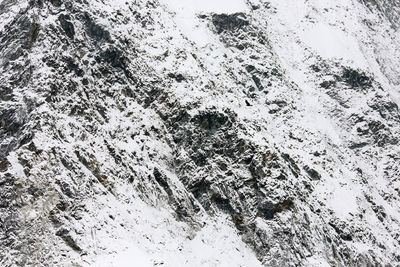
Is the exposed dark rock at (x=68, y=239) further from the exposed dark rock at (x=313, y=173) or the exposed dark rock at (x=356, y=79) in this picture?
the exposed dark rock at (x=356, y=79)

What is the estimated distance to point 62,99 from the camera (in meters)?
34.6

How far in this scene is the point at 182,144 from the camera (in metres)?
38.2

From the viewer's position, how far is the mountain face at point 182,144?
97.3ft

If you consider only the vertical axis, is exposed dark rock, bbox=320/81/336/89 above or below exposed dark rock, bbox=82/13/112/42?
above

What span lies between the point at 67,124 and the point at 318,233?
2224cm

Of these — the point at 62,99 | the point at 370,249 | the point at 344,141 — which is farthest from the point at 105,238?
the point at 344,141

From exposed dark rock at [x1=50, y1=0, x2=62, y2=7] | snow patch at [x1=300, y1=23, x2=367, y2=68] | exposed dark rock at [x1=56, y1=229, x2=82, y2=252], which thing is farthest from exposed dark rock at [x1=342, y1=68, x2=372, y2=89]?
exposed dark rock at [x1=56, y1=229, x2=82, y2=252]

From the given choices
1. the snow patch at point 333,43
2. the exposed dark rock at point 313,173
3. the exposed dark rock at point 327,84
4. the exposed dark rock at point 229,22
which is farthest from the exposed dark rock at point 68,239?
the snow patch at point 333,43

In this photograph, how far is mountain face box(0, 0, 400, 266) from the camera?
29.7 metres

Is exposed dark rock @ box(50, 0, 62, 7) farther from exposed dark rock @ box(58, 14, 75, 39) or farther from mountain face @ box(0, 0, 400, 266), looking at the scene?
exposed dark rock @ box(58, 14, 75, 39)

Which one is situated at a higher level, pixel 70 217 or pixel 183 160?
pixel 183 160

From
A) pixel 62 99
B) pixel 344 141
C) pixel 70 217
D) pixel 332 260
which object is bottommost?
pixel 70 217

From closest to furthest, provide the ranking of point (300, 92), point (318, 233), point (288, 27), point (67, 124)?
1. point (67, 124)
2. point (318, 233)
3. point (300, 92)
4. point (288, 27)

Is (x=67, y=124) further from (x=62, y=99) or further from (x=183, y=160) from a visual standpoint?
(x=183, y=160)
